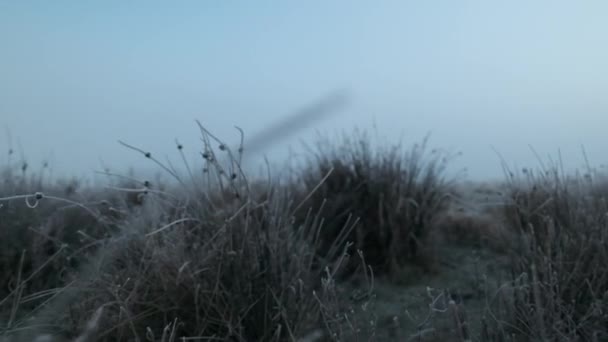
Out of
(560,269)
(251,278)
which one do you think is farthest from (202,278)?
(560,269)

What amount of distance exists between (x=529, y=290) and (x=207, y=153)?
79.0 inches

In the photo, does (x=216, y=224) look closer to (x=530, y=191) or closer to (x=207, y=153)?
(x=207, y=153)

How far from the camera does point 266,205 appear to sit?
4359 mm

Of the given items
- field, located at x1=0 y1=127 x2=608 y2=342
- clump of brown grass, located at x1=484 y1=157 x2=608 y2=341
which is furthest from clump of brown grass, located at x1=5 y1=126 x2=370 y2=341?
clump of brown grass, located at x1=484 y1=157 x2=608 y2=341

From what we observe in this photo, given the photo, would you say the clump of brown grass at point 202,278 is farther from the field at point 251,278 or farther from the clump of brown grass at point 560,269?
the clump of brown grass at point 560,269

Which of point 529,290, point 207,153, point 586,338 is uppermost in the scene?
point 207,153

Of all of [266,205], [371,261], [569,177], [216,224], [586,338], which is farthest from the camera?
[371,261]

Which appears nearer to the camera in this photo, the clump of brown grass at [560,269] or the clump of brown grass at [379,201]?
the clump of brown grass at [560,269]

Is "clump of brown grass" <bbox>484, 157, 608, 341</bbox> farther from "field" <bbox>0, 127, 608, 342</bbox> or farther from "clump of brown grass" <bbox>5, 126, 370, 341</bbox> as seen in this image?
"clump of brown grass" <bbox>5, 126, 370, 341</bbox>

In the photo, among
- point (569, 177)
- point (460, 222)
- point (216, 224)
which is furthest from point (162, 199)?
point (460, 222)

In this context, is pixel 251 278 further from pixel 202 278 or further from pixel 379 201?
pixel 379 201

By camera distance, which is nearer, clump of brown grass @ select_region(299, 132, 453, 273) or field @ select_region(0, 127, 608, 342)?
field @ select_region(0, 127, 608, 342)

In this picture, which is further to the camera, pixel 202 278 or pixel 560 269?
pixel 560 269

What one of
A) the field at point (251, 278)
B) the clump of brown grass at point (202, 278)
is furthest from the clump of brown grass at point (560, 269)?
the clump of brown grass at point (202, 278)
